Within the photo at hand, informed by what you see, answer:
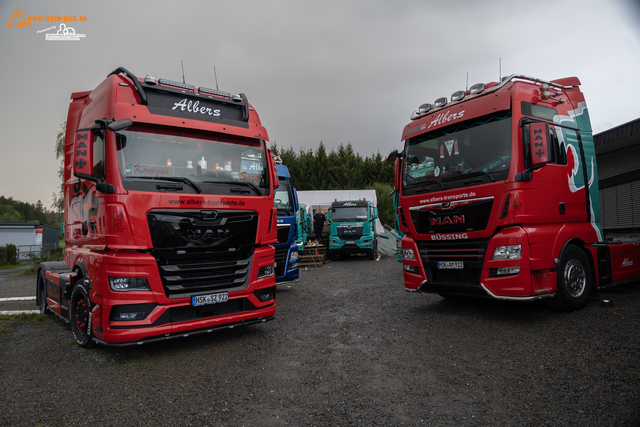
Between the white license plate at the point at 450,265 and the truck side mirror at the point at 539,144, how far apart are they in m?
1.63

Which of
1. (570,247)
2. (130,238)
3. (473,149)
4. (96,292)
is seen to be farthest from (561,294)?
(96,292)

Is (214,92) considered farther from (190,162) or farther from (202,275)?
(202,275)

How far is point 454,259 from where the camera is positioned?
565 centimetres

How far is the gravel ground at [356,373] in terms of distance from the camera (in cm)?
311

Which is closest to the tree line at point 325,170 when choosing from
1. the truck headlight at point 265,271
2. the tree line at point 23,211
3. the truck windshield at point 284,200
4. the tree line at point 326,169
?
the tree line at point 326,169

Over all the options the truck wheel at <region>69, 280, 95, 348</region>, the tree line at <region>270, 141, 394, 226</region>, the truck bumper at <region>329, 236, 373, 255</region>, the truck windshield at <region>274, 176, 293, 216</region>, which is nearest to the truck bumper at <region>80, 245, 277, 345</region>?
the truck wheel at <region>69, 280, 95, 348</region>

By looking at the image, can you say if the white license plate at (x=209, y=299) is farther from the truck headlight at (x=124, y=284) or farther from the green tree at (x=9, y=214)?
the green tree at (x=9, y=214)

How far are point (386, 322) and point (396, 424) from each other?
10.1 ft

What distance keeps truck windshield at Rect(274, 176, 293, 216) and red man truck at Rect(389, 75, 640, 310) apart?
3.13 meters

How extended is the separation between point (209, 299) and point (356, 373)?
1.90 m

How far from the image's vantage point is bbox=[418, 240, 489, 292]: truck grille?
536 cm

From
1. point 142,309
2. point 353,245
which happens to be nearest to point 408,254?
point 142,309

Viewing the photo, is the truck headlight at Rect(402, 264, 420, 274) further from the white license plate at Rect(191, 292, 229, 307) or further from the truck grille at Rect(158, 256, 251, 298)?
the white license plate at Rect(191, 292, 229, 307)

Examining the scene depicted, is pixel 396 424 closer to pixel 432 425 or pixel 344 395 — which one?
pixel 432 425
